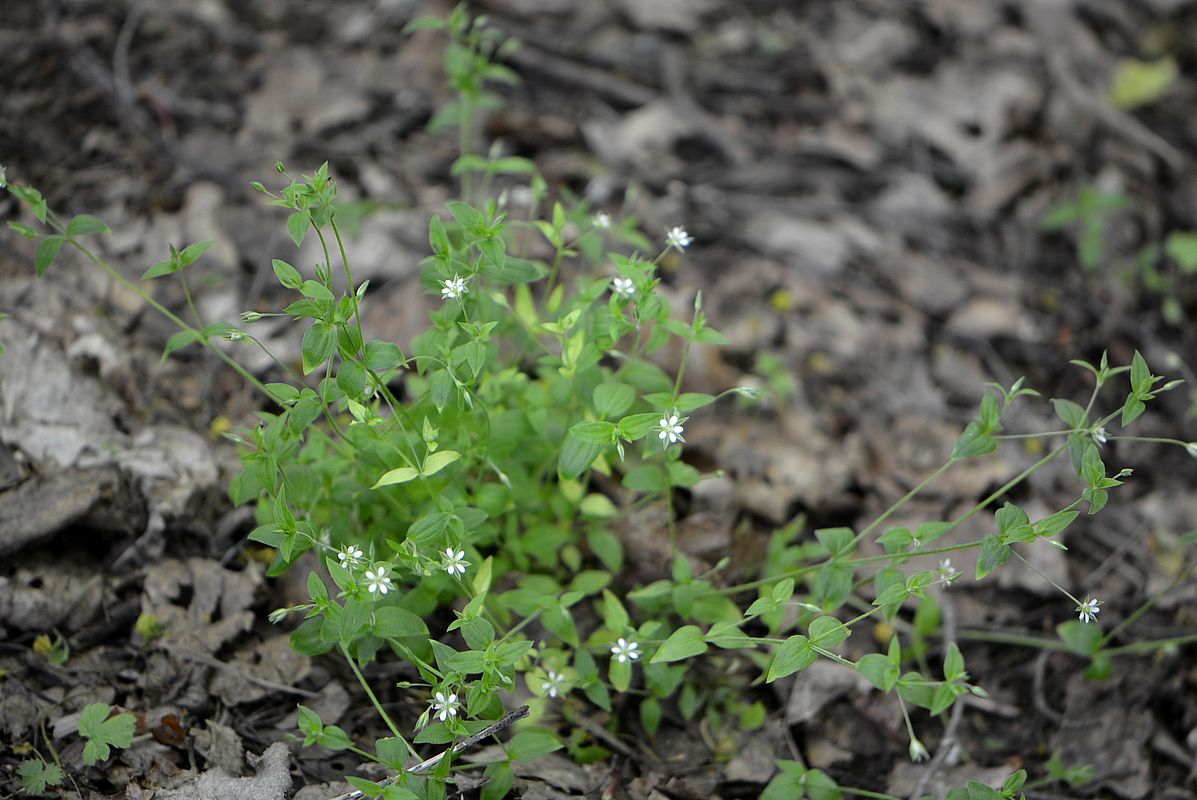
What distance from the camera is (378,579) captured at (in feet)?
7.65

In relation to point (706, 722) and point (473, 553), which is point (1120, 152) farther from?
point (473, 553)

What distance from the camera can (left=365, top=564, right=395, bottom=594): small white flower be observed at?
7.58 feet

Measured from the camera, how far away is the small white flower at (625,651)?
259 cm

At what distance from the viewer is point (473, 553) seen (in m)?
2.68

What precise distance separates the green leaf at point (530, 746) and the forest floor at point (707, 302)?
7.4 inches

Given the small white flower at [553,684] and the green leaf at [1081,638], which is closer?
the small white flower at [553,684]

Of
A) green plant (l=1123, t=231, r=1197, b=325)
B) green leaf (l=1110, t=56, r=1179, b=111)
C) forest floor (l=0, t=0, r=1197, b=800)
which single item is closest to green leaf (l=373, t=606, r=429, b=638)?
forest floor (l=0, t=0, r=1197, b=800)

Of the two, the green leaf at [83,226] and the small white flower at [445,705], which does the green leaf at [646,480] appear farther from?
the green leaf at [83,226]

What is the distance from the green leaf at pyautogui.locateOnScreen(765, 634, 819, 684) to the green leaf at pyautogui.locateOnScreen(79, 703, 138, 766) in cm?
182

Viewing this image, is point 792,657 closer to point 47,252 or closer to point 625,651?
point 625,651

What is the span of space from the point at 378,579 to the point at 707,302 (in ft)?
7.68

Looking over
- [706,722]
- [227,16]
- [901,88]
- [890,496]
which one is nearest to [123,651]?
[706,722]

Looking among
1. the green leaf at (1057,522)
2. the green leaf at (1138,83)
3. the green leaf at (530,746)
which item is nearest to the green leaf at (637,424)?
the green leaf at (530,746)

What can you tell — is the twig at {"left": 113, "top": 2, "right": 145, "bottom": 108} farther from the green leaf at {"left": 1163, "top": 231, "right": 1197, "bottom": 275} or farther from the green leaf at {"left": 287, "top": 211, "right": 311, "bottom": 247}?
the green leaf at {"left": 1163, "top": 231, "right": 1197, "bottom": 275}
